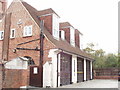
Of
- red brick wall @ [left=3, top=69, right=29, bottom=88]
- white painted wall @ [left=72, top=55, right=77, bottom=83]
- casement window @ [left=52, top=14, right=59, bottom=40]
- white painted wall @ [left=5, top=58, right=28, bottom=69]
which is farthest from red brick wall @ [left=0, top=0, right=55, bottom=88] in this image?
white painted wall @ [left=72, top=55, right=77, bottom=83]

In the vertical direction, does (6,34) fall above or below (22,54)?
above

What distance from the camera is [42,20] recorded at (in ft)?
57.8

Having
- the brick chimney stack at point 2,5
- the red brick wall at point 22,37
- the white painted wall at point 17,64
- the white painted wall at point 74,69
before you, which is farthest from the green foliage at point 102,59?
the white painted wall at point 17,64

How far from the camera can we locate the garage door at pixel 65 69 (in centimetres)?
1646

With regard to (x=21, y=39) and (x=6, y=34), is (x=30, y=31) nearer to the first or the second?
(x=21, y=39)

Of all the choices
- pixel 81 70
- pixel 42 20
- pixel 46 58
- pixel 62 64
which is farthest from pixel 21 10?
pixel 81 70

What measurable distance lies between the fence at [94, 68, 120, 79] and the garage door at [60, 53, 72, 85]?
1149 centimetres

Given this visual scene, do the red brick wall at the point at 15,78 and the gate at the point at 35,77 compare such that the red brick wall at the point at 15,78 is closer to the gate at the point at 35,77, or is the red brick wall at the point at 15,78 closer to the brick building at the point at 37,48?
the brick building at the point at 37,48

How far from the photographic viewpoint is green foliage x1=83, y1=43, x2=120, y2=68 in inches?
1288

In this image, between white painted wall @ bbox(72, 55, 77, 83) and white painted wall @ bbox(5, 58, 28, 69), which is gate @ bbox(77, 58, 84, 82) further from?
white painted wall @ bbox(5, 58, 28, 69)

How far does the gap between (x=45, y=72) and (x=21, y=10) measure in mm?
6885

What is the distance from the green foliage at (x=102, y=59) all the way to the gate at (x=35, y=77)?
66.5ft

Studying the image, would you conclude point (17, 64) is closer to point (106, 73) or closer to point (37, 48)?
point (37, 48)

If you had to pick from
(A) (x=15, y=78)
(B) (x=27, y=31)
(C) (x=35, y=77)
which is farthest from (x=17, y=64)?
(B) (x=27, y=31)
